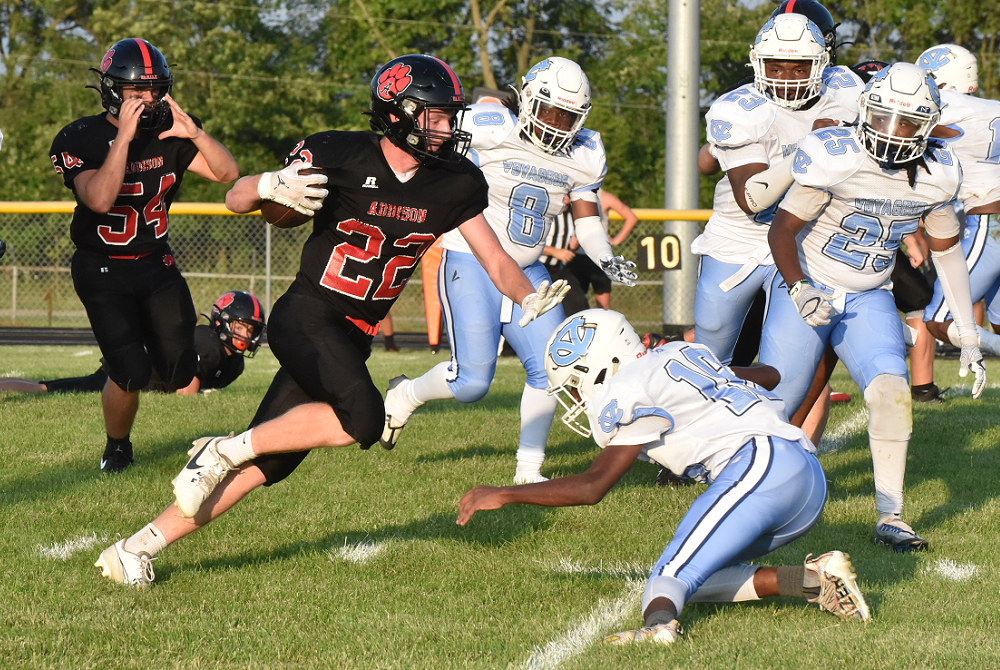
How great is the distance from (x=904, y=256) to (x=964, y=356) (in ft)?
4.12

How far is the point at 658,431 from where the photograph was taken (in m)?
3.18

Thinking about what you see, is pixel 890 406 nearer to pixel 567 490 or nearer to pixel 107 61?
pixel 567 490

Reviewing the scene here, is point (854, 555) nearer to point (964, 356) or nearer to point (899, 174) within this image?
point (964, 356)

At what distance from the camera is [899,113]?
406cm

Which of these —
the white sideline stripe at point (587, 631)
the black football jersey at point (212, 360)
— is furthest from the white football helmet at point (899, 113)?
the black football jersey at point (212, 360)

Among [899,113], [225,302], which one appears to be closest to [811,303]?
[899,113]

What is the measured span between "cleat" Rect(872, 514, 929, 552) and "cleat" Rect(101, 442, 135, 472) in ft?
11.1

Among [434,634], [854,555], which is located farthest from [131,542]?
[854,555]

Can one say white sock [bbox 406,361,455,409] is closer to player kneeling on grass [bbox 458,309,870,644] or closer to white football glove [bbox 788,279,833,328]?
white football glove [bbox 788,279,833,328]

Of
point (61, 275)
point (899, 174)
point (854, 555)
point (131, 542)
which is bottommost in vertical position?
point (61, 275)

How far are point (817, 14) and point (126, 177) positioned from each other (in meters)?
3.47

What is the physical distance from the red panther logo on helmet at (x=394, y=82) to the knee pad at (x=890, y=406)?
210 centimetres

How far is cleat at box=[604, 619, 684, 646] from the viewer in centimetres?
298

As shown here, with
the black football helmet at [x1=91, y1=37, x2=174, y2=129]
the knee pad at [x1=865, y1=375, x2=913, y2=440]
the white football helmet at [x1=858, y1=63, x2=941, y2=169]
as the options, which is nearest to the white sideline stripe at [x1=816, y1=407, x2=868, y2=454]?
the knee pad at [x1=865, y1=375, x2=913, y2=440]
